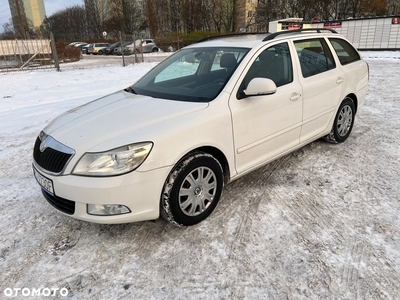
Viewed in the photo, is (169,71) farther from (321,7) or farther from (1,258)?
(321,7)

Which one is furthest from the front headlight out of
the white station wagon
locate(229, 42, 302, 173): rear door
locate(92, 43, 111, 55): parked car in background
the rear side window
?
locate(92, 43, 111, 55): parked car in background

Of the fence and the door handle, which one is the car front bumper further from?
the fence

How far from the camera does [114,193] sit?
96.3 inches

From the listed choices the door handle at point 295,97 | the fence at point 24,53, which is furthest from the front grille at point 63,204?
the fence at point 24,53

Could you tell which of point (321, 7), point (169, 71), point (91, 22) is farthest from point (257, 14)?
point (169, 71)

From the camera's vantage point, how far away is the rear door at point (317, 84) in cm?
384

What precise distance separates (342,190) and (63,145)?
9.50 feet

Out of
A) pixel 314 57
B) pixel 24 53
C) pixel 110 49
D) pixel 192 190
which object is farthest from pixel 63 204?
pixel 110 49

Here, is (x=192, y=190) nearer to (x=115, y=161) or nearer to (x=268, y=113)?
(x=115, y=161)

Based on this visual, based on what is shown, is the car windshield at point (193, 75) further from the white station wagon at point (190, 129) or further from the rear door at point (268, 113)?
the rear door at point (268, 113)

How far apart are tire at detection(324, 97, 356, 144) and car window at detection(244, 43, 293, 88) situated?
1327mm

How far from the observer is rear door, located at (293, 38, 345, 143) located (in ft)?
12.6

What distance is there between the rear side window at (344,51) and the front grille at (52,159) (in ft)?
12.7

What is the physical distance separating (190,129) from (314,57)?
234cm
